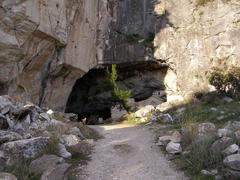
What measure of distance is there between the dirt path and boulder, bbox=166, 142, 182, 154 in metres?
0.21

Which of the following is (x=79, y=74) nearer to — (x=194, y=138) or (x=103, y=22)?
(x=103, y=22)

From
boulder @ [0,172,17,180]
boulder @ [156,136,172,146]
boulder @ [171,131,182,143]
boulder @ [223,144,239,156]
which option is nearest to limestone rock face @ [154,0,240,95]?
boulder @ [156,136,172,146]

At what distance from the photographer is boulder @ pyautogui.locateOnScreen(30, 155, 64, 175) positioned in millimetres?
6062

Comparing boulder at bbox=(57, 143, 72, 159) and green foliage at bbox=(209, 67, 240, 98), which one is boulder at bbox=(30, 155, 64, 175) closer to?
boulder at bbox=(57, 143, 72, 159)

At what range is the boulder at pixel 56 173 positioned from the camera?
18.9 ft

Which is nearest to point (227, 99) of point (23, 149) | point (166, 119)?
point (166, 119)

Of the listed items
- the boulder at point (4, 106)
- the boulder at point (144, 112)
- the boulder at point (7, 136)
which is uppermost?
the boulder at point (4, 106)

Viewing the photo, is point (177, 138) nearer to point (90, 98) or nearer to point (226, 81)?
point (226, 81)

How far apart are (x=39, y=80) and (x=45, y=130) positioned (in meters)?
6.55

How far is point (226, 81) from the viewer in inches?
617

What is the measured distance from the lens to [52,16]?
13773 millimetres

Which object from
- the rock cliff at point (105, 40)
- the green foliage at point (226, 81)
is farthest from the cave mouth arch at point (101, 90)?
the green foliage at point (226, 81)

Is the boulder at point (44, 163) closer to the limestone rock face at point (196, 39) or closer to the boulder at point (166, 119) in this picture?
the boulder at point (166, 119)

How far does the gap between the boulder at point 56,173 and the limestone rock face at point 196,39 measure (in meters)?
11.5
